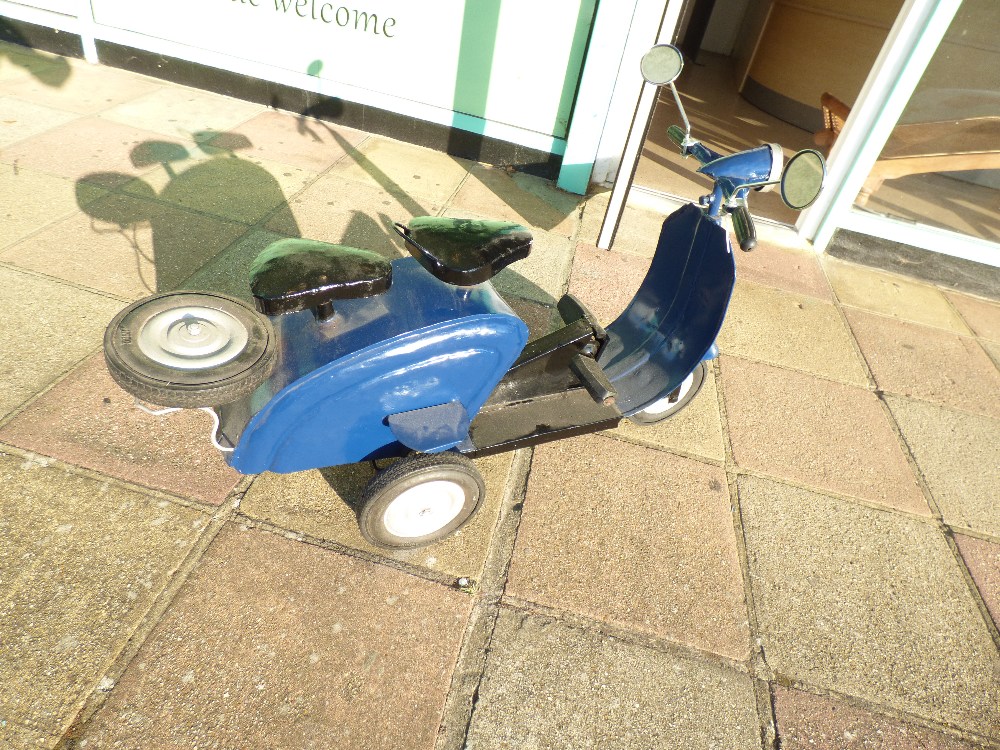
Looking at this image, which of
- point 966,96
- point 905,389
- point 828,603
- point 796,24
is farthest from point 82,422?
point 796,24

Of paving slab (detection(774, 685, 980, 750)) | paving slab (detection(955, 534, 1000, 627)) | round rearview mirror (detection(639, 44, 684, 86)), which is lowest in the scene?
paving slab (detection(774, 685, 980, 750))

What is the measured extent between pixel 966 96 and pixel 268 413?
6.80 m

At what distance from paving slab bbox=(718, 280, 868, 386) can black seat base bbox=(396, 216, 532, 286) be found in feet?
7.23

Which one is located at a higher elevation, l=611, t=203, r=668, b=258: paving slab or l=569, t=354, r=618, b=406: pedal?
l=569, t=354, r=618, b=406: pedal

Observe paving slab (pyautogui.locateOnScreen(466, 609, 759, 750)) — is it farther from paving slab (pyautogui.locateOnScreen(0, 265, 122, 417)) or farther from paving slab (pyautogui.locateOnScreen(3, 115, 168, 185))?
paving slab (pyautogui.locateOnScreen(3, 115, 168, 185))

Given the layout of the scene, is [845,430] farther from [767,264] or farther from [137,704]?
[137,704]

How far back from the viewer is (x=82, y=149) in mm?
4445

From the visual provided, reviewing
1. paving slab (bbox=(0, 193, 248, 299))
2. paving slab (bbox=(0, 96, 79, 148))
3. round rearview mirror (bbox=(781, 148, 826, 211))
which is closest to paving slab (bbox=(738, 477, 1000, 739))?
round rearview mirror (bbox=(781, 148, 826, 211))

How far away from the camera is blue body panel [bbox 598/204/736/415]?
2588 mm

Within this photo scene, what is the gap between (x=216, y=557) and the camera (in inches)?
85.2

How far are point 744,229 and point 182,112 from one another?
5119mm

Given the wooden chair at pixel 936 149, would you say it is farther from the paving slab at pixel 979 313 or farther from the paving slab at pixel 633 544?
the paving slab at pixel 633 544

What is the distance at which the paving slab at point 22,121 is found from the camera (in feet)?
14.3

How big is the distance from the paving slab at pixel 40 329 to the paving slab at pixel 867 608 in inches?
126
